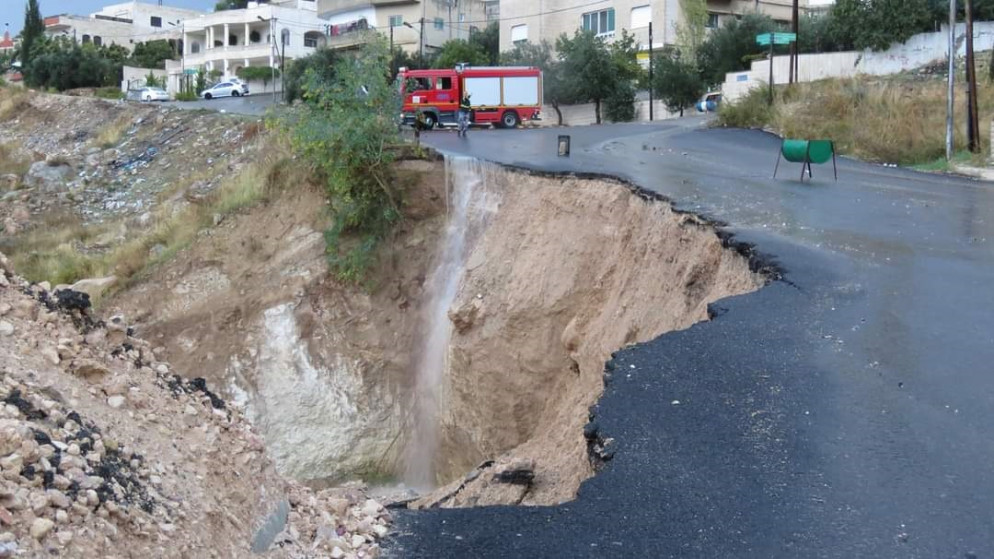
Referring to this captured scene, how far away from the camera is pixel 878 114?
87.5 feet

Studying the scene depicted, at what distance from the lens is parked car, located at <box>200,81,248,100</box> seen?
58.7 m

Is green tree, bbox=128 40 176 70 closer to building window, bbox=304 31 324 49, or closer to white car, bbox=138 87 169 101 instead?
building window, bbox=304 31 324 49

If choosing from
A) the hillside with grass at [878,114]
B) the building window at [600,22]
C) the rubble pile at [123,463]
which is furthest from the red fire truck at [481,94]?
the rubble pile at [123,463]

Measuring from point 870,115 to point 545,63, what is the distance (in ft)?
94.6

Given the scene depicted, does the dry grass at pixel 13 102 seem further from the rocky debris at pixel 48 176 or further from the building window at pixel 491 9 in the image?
the building window at pixel 491 9

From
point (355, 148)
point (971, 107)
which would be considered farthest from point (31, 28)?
point (971, 107)

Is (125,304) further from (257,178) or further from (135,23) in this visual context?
(135,23)

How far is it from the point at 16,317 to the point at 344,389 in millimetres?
13432

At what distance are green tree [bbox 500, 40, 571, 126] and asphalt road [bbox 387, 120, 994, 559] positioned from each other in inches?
1602

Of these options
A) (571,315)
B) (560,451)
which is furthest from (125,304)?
(560,451)


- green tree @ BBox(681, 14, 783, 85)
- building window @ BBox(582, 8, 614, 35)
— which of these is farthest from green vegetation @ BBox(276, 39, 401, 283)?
building window @ BBox(582, 8, 614, 35)

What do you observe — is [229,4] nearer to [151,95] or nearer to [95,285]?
[151,95]

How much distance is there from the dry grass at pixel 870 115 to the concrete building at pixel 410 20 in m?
34.9

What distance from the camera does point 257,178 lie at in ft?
72.3
